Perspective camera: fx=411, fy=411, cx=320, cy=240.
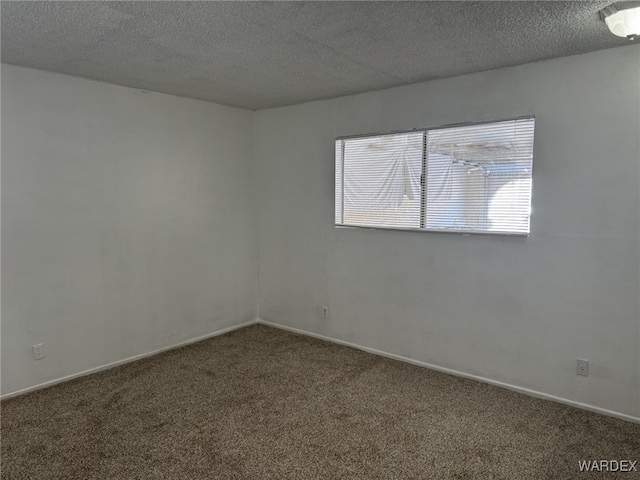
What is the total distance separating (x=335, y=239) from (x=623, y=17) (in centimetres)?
270

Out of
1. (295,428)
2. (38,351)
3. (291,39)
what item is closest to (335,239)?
(295,428)

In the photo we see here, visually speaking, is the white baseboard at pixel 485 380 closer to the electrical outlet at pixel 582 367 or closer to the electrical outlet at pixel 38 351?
the electrical outlet at pixel 582 367

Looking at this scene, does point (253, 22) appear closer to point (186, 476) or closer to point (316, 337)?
point (186, 476)

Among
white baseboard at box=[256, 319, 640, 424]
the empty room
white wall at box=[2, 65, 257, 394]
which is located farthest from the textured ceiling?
white baseboard at box=[256, 319, 640, 424]

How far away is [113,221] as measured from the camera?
11.6 ft

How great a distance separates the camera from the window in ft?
9.88

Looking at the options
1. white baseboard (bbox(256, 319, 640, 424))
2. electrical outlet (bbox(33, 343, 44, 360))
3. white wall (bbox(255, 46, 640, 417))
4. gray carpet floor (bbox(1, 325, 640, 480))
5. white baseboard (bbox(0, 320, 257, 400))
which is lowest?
gray carpet floor (bbox(1, 325, 640, 480))

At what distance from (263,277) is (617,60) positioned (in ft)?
12.1

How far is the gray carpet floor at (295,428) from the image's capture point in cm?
226

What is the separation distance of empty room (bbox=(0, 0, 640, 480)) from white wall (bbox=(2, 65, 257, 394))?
2 centimetres

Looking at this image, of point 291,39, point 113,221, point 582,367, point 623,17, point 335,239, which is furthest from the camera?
point 335,239

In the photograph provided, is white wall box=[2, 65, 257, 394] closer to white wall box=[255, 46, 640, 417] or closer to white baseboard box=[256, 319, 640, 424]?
white wall box=[255, 46, 640, 417]

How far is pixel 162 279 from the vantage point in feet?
12.9

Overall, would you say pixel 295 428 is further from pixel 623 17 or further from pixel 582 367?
pixel 623 17
